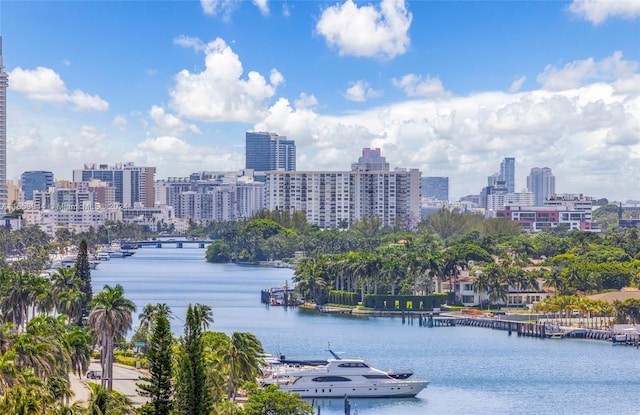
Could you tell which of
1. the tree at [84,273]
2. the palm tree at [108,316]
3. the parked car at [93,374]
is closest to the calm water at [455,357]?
the tree at [84,273]

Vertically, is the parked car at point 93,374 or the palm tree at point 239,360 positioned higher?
the palm tree at point 239,360

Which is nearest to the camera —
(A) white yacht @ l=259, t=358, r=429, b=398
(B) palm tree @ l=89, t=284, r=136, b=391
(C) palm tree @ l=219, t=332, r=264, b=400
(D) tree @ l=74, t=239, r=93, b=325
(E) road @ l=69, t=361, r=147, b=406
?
(C) palm tree @ l=219, t=332, r=264, b=400

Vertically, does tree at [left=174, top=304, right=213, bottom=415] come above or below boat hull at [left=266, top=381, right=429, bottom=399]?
above

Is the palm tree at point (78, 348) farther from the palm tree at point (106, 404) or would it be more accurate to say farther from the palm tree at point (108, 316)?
the palm tree at point (106, 404)

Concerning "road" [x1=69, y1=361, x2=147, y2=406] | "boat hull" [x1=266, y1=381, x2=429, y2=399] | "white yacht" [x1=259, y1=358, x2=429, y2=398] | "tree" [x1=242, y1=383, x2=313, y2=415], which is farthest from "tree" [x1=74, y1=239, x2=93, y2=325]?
"tree" [x1=242, y1=383, x2=313, y2=415]

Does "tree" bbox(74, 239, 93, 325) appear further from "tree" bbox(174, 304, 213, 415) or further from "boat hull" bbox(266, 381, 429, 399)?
"tree" bbox(174, 304, 213, 415)

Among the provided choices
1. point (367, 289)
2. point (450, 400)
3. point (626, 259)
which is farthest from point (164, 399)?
point (626, 259)
